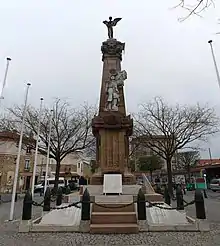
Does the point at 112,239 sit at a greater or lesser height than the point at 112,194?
lesser

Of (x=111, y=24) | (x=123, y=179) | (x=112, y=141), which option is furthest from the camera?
(x=111, y=24)

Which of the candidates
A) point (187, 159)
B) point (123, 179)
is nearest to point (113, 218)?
point (123, 179)

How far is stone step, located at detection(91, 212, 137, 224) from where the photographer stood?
9508mm

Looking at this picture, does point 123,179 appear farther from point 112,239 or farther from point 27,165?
point 27,165

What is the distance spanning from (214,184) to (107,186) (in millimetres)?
30926

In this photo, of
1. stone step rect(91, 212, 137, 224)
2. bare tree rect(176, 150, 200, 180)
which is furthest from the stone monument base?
bare tree rect(176, 150, 200, 180)

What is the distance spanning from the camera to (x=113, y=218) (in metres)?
9.56

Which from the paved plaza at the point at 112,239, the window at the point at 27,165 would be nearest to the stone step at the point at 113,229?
the paved plaza at the point at 112,239

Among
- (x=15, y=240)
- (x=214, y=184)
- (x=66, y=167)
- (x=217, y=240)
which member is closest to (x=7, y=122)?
(x=15, y=240)

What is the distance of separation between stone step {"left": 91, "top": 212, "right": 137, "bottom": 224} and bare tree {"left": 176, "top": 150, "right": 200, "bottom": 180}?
39986 mm

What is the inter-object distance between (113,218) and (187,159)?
4212 cm

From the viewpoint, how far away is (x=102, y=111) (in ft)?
52.4

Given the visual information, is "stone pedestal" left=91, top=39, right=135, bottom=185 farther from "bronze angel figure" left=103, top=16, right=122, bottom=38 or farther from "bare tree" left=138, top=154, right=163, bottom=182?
"bare tree" left=138, top=154, right=163, bottom=182

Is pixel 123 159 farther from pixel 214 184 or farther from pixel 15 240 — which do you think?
pixel 214 184
